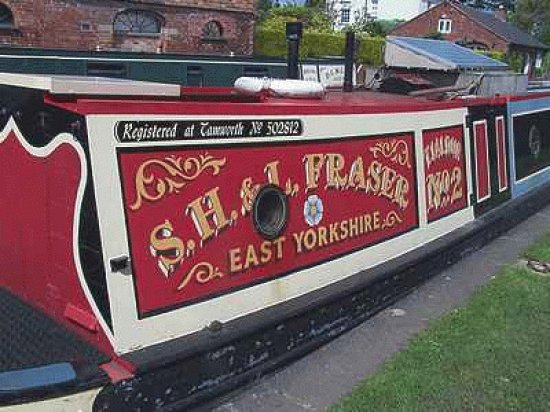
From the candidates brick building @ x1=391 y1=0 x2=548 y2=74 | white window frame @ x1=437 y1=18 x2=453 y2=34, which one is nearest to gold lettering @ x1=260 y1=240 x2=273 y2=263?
brick building @ x1=391 y1=0 x2=548 y2=74

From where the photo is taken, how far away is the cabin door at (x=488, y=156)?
219 inches

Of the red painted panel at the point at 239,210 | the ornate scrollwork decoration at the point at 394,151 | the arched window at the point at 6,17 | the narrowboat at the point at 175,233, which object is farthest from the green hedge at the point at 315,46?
the narrowboat at the point at 175,233

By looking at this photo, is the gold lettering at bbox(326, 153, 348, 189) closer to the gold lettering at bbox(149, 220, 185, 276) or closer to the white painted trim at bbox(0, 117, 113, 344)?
the gold lettering at bbox(149, 220, 185, 276)

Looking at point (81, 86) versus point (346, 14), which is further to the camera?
point (346, 14)

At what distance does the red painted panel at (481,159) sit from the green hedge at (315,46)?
400 inches

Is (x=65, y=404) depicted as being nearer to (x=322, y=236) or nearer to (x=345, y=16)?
(x=322, y=236)

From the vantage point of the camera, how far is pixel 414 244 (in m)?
4.67

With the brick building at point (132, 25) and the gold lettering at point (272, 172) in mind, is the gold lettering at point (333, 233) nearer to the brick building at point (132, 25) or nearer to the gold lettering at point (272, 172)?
the gold lettering at point (272, 172)

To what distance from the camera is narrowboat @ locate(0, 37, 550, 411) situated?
2.51m

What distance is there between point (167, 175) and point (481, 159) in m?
3.69

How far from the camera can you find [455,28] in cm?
4531

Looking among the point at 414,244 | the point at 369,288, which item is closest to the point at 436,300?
the point at 414,244

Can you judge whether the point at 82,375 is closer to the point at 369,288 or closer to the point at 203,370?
the point at 203,370

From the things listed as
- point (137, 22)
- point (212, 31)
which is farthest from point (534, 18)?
point (137, 22)
